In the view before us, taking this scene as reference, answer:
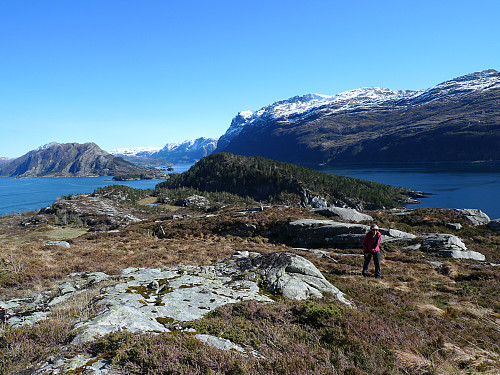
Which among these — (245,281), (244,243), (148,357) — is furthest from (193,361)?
(244,243)

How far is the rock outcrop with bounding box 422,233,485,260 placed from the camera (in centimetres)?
2009

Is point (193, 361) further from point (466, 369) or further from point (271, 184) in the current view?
point (271, 184)

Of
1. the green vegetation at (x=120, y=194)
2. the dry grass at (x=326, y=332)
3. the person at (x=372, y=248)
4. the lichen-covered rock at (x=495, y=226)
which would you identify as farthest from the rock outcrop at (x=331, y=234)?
the green vegetation at (x=120, y=194)

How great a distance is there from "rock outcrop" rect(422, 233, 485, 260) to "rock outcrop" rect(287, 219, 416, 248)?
150 centimetres

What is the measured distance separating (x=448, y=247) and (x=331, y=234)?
9697 mm

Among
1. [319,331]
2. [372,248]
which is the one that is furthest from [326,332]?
[372,248]

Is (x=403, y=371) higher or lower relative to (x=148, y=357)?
lower

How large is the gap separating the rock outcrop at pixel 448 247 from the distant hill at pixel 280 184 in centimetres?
10270

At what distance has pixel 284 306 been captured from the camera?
8.62 meters

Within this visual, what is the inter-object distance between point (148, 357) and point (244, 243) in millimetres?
22031

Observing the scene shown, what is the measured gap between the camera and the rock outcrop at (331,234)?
2358 cm

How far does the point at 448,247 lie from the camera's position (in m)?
21.1

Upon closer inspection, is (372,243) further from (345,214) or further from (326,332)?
(345,214)

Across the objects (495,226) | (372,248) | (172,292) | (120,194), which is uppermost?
(172,292)
